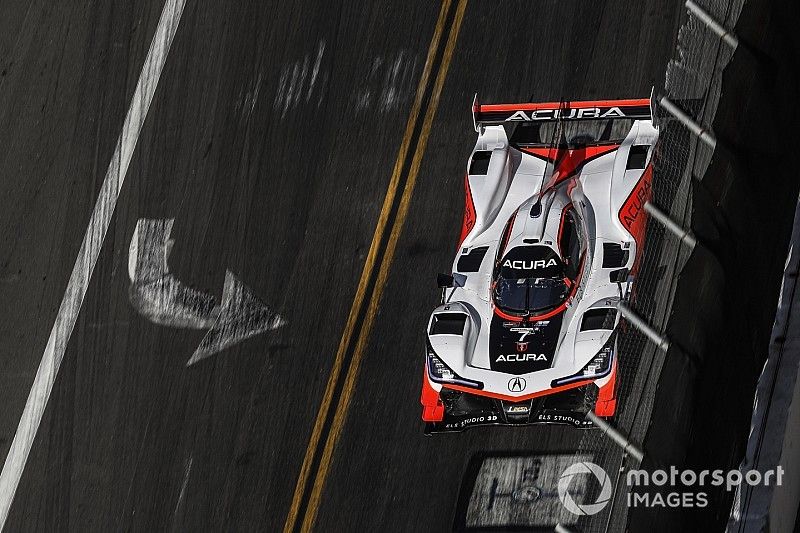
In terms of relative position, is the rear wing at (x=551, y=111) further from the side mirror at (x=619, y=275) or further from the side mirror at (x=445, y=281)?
the side mirror at (x=445, y=281)

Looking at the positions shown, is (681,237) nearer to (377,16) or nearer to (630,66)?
(630,66)

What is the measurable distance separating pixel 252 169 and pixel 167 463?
4.16 m

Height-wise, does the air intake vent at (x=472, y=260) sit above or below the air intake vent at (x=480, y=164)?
below

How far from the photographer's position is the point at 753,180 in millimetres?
15609

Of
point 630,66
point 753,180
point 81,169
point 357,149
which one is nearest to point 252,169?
point 357,149

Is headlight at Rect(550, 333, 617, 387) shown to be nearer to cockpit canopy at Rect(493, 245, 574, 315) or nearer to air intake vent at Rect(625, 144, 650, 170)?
cockpit canopy at Rect(493, 245, 574, 315)

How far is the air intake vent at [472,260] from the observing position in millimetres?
15609

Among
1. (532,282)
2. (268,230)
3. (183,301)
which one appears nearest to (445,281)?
(532,282)

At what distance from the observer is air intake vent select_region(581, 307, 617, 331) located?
48.1 feet

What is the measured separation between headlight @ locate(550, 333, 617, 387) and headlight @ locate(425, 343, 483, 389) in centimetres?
99
